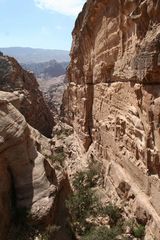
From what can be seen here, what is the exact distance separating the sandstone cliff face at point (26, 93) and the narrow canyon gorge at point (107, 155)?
31.9 feet

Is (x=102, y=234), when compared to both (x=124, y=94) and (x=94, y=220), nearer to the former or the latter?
(x=94, y=220)

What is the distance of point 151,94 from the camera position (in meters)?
11.8

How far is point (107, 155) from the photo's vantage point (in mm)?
17969

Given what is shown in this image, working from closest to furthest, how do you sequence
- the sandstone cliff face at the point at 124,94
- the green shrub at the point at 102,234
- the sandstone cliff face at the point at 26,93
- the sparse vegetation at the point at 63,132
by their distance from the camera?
1. the green shrub at the point at 102,234
2. the sandstone cliff face at the point at 124,94
3. the sparse vegetation at the point at 63,132
4. the sandstone cliff face at the point at 26,93

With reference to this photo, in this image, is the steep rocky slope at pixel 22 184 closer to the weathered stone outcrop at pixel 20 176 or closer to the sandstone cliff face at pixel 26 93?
the weathered stone outcrop at pixel 20 176

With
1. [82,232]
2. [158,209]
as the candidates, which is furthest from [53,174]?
[158,209]

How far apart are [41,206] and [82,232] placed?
2.47 metres

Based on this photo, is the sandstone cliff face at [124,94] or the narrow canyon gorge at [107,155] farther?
the sandstone cliff face at [124,94]

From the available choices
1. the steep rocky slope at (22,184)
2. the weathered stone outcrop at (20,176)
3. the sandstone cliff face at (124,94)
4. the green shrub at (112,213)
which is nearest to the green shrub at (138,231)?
the sandstone cliff face at (124,94)

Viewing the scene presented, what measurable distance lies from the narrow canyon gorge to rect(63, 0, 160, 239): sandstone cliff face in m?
0.03

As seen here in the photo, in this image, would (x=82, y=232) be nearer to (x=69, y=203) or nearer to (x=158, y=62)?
(x=69, y=203)

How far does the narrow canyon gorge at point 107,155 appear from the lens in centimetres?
1132

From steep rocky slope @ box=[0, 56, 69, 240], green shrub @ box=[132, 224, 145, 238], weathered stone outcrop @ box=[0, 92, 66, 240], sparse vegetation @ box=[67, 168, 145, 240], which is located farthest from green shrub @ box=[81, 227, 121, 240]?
weathered stone outcrop @ box=[0, 92, 66, 240]

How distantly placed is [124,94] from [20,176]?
559 centimetres
